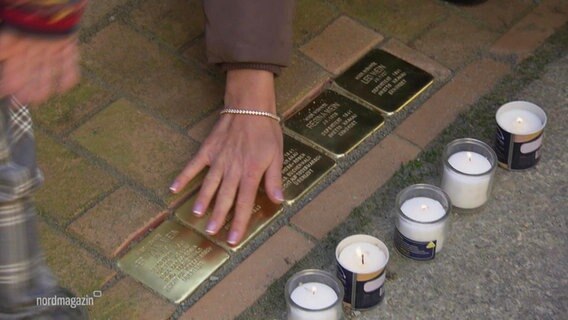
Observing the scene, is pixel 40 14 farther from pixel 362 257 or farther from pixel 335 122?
pixel 335 122

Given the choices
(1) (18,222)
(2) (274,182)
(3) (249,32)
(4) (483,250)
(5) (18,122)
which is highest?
(5) (18,122)

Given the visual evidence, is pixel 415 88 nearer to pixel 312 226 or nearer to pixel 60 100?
pixel 312 226

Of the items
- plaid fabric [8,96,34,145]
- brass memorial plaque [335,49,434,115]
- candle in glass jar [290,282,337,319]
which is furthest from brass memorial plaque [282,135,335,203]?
plaid fabric [8,96,34,145]

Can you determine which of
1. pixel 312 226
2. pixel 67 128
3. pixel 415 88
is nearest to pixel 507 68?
pixel 415 88

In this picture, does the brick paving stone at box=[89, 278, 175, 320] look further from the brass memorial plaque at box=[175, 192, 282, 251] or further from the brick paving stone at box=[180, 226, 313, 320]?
the brass memorial plaque at box=[175, 192, 282, 251]

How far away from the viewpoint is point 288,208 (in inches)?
96.7

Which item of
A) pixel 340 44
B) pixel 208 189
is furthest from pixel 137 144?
pixel 340 44

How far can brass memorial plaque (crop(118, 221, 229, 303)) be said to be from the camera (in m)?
2.29

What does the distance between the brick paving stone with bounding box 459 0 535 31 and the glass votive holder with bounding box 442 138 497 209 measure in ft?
1.86

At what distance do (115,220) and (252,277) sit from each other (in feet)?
1.15

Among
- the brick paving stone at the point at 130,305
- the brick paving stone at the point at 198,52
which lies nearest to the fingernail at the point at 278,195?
the brick paving stone at the point at 130,305

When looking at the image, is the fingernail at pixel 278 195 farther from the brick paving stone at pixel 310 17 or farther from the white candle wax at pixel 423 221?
the brick paving stone at pixel 310 17

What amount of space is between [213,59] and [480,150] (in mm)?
679

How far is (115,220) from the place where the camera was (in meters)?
2.42
